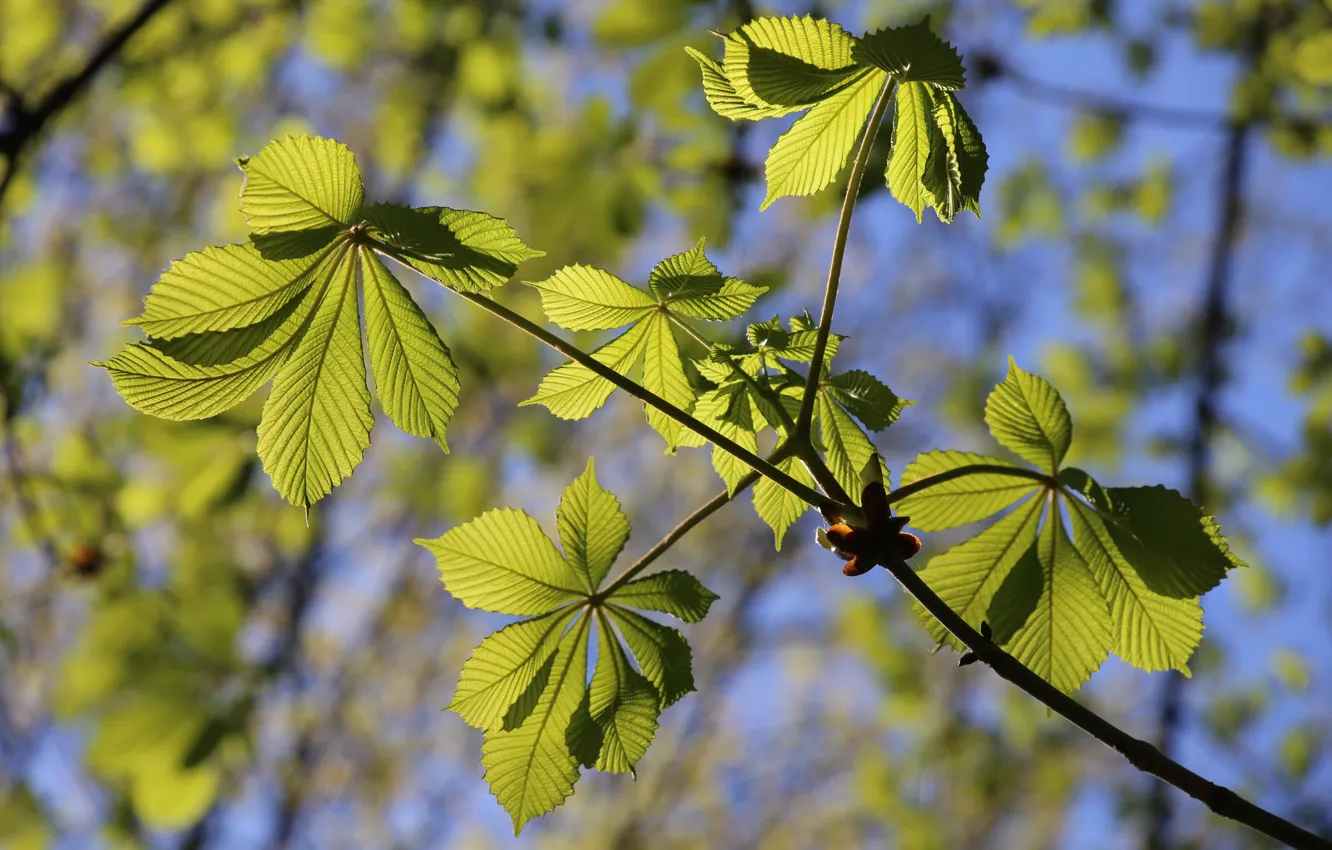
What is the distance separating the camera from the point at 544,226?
3.57 meters

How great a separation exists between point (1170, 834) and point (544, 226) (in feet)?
12.9

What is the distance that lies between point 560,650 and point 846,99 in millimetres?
798

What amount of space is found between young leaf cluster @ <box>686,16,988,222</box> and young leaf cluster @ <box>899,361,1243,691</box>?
0.88 feet

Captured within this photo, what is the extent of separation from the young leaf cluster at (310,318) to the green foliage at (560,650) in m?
0.19

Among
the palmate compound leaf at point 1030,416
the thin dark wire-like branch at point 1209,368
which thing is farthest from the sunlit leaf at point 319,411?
the thin dark wire-like branch at point 1209,368

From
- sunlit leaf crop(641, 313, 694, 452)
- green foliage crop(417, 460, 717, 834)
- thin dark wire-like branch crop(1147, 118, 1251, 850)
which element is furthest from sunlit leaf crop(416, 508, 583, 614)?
thin dark wire-like branch crop(1147, 118, 1251, 850)

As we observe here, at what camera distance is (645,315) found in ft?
4.23

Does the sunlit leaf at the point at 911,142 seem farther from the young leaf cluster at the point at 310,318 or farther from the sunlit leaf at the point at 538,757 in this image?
the sunlit leaf at the point at 538,757

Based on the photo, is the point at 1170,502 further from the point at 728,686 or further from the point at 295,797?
the point at 728,686

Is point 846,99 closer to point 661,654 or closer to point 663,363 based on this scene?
point 663,363

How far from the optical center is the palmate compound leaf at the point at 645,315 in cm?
119

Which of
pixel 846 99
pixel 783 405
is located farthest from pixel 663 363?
pixel 846 99

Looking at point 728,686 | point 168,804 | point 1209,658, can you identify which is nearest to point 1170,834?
point 1209,658

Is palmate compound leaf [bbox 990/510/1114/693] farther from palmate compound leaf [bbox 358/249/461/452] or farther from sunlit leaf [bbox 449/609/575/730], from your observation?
palmate compound leaf [bbox 358/249/461/452]
